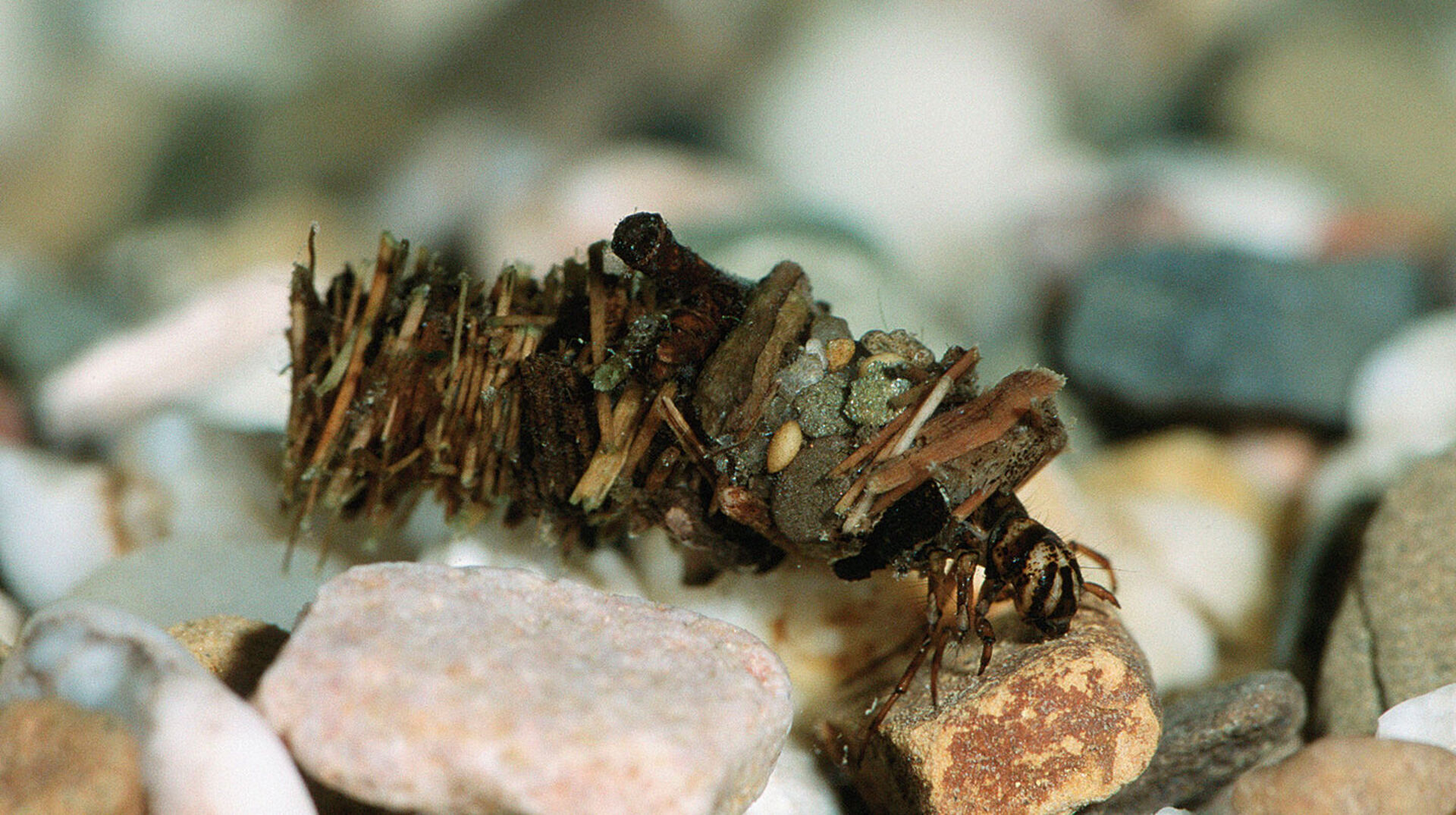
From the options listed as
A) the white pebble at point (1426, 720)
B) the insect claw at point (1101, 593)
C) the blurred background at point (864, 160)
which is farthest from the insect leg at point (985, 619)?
the blurred background at point (864, 160)

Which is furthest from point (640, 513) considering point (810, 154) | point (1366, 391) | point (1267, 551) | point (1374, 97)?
point (1374, 97)

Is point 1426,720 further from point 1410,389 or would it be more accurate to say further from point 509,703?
point 1410,389

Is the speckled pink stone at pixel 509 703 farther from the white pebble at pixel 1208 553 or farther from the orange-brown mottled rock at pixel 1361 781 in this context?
the white pebble at pixel 1208 553

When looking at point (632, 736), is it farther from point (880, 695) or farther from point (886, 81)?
point (886, 81)

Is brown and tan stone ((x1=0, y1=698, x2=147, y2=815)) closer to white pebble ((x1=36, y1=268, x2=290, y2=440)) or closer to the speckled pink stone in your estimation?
the speckled pink stone

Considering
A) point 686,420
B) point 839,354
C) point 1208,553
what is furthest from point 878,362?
point 1208,553
